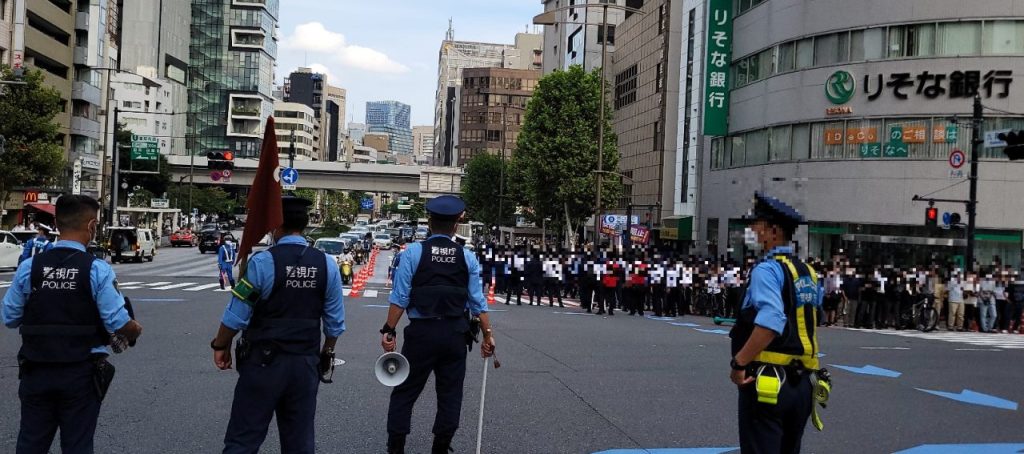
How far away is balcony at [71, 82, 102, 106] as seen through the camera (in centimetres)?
6169

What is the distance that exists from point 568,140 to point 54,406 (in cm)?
4785

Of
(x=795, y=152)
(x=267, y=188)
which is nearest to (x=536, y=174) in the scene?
(x=795, y=152)

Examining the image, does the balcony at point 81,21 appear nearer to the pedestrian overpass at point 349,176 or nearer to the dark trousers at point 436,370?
the pedestrian overpass at point 349,176

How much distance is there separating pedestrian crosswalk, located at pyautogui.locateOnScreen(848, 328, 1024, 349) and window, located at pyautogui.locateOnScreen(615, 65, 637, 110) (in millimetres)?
40990

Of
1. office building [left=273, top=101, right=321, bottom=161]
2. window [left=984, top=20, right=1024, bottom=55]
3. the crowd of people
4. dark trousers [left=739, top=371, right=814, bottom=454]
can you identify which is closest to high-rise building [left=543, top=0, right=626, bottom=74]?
window [left=984, top=20, right=1024, bottom=55]

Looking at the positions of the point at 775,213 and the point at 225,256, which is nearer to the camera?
the point at 775,213

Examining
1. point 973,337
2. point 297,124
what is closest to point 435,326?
point 973,337

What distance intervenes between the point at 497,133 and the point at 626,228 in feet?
382

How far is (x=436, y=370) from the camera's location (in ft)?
22.6

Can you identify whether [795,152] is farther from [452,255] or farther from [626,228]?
[452,255]

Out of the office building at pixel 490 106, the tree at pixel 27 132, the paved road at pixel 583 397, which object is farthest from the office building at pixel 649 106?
the office building at pixel 490 106

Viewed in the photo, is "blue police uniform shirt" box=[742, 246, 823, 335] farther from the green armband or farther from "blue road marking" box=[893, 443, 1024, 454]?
"blue road marking" box=[893, 443, 1024, 454]

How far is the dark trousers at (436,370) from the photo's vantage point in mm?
6773

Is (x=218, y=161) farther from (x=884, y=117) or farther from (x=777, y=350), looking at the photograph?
(x=777, y=350)
